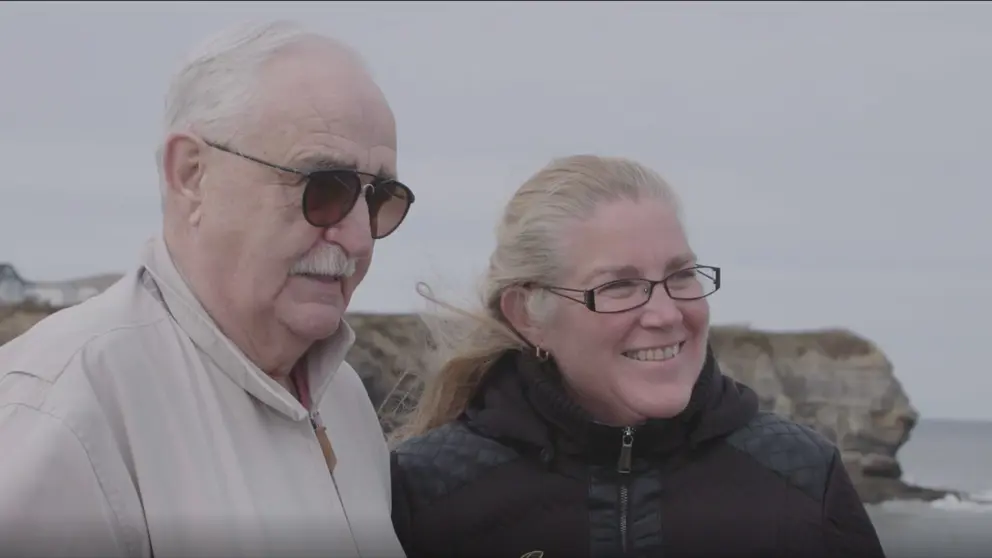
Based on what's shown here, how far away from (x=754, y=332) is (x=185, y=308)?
964 inches

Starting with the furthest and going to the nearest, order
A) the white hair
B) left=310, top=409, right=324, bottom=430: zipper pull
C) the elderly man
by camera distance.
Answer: left=310, top=409, right=324, bottom=430: zipper pull
the white hair
the elderly man

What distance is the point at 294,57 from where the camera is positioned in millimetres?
2434

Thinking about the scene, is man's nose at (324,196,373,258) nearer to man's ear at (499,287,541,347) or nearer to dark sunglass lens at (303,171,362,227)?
dark sunglass lens at (303,171,362,227)

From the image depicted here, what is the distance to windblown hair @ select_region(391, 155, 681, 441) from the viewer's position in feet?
11.0

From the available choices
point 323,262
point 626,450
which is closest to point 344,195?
point 323,262

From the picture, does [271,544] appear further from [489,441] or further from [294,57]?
[489,441]

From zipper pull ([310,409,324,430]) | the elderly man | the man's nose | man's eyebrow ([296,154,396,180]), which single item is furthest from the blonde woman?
man's eyebrow ([296,154,396,180])

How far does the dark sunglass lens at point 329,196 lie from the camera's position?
240cm

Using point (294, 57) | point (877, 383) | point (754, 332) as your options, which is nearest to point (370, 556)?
point (294, 57)

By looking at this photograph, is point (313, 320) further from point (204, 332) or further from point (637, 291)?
point (637, 291)

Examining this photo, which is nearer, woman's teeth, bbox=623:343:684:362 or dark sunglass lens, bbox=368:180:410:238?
dark sunglass lens, bbox=368:180:410:238

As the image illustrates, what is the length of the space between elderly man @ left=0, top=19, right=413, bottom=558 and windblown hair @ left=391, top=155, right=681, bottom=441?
0.82 metres

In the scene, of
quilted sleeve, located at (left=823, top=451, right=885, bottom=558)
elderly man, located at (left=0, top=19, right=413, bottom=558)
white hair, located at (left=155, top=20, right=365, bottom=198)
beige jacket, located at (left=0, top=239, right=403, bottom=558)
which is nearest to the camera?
beige jacket, located at (left=0, top=239, right=403, bottom=558)

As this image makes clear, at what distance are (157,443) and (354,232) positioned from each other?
0.59 meters
